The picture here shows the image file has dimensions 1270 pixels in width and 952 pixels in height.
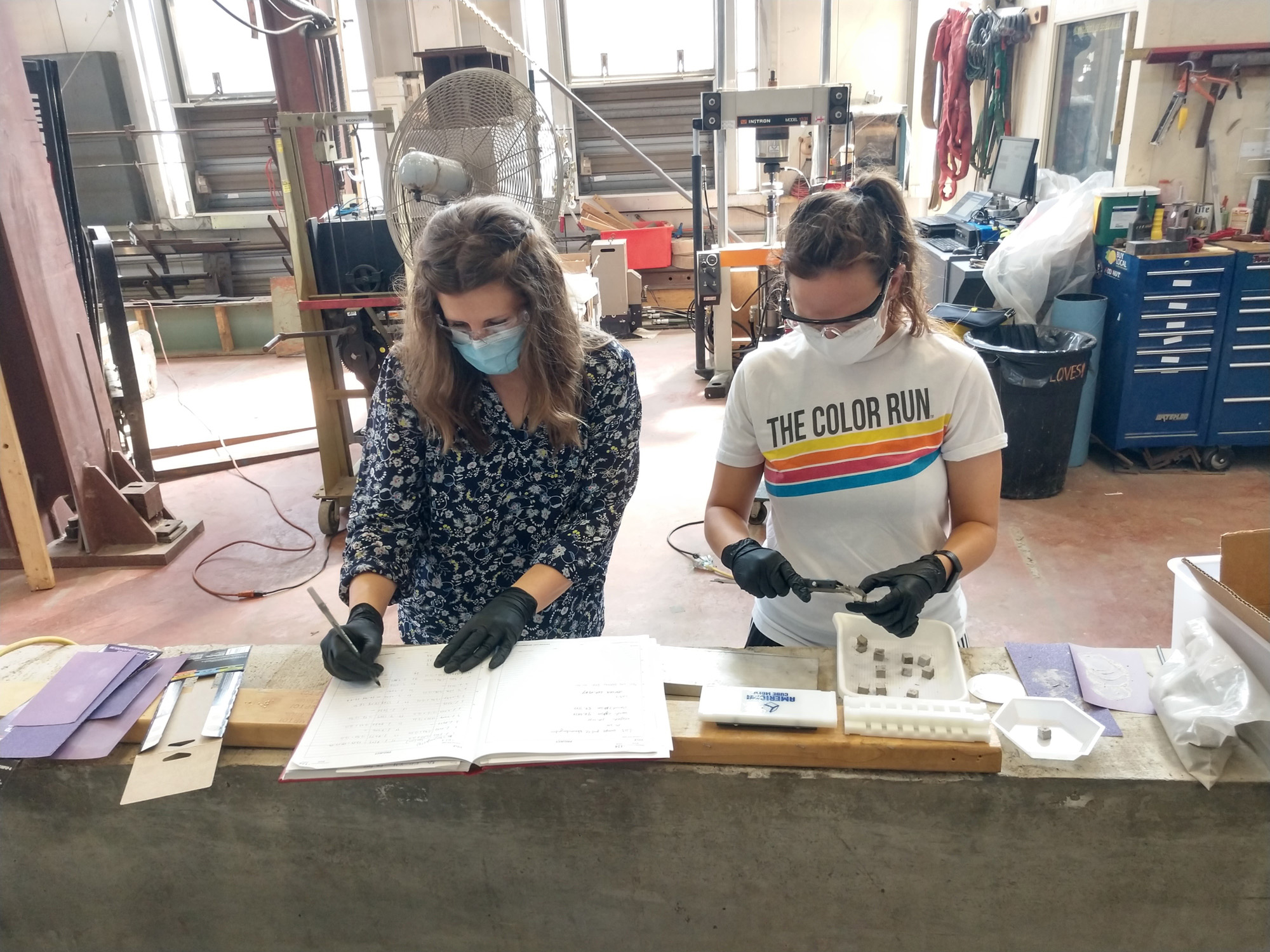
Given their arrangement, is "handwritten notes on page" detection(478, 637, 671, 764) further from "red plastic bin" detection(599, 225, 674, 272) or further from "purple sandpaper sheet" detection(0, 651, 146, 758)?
"red plastic bin" detection(599, 225, 674, 272)

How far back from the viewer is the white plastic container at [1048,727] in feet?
3.34

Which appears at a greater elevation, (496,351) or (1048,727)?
(496,351)

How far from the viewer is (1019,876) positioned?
3.43 feet

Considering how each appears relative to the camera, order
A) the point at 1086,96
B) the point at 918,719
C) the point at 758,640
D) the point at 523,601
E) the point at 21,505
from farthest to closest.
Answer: the point at 1086,96 < the point at 21,505 < the point at 758,640 < the point at 523,601 < the point at 918,719

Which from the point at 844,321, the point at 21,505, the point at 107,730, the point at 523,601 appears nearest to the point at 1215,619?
the point at 844,321

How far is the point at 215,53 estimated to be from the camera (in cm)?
723

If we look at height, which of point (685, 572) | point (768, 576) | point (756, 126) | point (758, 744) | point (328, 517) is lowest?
point (685, 572)

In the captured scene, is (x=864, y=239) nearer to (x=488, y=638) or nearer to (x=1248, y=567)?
(x=1248, y=567)

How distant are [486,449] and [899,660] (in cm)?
65

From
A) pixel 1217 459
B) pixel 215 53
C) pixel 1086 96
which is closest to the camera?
pixel 1217 459

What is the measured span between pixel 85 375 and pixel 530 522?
9.39ft

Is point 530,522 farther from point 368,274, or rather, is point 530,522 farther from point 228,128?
point 228,128

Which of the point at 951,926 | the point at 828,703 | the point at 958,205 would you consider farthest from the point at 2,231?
the point at 958,205

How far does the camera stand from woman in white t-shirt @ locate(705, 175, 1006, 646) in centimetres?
121
